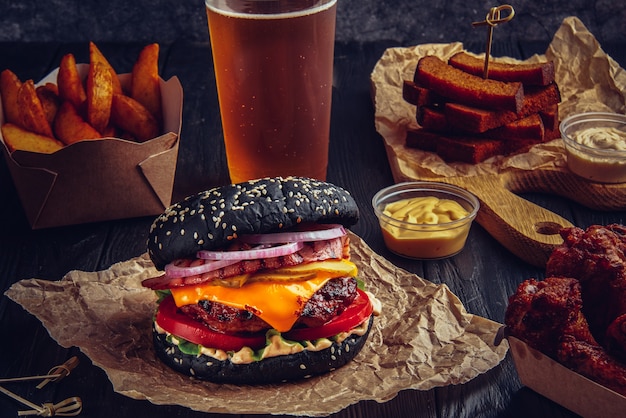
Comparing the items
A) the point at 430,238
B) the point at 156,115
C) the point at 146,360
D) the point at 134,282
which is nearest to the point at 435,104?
the point at 430,238

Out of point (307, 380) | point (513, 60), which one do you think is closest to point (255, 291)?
point (307, 380)

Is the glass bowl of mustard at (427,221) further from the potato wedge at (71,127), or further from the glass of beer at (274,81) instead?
the potato wedge at (71,127)

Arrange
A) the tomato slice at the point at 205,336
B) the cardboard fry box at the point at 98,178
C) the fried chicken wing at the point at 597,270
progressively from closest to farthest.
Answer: the fried chicken wing at the point at 597,270, the tomato slice at the point at 205,336, the cardboard fry box at the point at 98,178

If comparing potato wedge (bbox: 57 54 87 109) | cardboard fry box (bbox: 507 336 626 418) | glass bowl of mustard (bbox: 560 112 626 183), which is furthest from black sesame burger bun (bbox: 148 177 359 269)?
glass bowl of mustard (bbox: 560 112 626 183)

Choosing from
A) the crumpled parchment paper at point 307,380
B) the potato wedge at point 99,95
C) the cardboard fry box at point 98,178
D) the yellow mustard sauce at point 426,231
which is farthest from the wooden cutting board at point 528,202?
the potato wedge at point 99,95

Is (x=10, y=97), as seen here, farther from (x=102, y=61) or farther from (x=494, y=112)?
(x=494, y=112)

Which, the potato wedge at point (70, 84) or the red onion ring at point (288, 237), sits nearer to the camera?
the red onion ring at point (288, 237)
